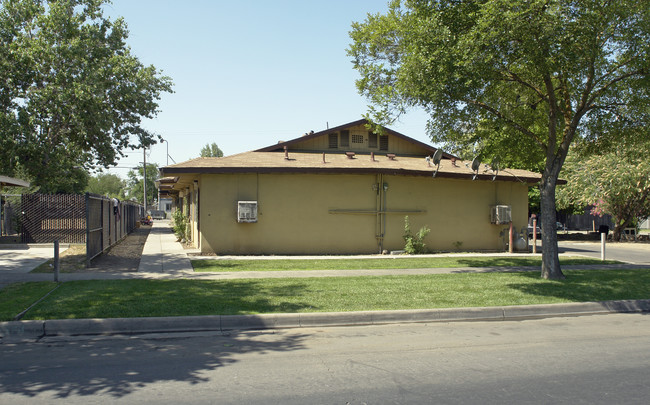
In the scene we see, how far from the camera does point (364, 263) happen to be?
1541 cm

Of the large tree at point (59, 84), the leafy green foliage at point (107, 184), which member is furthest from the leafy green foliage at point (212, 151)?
the large tree at point (59, 84)

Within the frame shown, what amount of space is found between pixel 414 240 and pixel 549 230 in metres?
7.07

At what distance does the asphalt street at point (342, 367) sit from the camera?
501 cm

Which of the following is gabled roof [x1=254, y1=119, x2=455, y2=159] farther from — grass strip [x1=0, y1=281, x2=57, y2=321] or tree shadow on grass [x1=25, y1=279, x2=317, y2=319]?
grass strip [x1=0, y1=281, x2=57, y2=321]

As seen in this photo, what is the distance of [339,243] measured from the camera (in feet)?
61.2

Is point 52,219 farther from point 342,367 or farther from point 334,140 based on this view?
point 342,367

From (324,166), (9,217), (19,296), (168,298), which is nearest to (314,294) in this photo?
(168,298)

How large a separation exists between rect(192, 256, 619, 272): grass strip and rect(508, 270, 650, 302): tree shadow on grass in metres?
2.45

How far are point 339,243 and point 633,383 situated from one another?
44.2ft

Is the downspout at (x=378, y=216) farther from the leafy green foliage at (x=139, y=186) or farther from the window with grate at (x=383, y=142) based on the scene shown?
the leafy green foliage at (x=139, y=186)

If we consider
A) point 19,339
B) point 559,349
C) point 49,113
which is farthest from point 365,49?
point 49,113

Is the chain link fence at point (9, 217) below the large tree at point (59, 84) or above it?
below

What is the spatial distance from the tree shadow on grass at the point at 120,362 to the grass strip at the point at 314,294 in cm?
111

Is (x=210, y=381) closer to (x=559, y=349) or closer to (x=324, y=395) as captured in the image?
(x=324, y=395)
